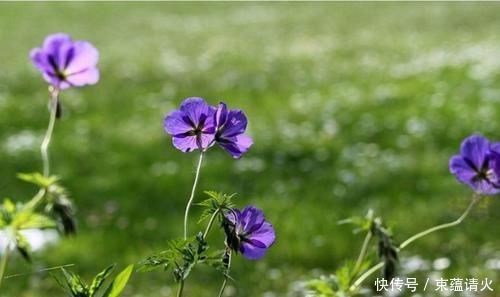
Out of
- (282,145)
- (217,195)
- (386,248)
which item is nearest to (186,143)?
(217,195)

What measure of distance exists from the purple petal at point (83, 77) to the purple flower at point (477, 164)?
95cm

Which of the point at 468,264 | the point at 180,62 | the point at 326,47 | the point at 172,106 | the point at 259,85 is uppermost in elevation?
the point at 326,47

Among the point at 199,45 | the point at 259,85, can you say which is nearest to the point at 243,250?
the point at 259,85

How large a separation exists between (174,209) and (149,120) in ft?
12.8

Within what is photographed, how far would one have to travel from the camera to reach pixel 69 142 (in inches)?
361

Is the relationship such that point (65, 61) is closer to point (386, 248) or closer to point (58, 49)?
point (58, 49)

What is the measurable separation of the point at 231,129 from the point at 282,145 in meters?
6.90

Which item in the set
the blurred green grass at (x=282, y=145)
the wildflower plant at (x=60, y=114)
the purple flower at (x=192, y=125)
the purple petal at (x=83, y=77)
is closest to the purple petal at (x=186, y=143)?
the purple flower at (x=192, y=125)

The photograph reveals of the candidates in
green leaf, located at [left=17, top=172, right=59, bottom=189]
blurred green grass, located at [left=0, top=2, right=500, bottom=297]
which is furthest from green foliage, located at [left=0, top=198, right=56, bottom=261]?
blurred green grass, located at [left=0, top=2, right=500, bottom=297]

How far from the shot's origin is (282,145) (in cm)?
873

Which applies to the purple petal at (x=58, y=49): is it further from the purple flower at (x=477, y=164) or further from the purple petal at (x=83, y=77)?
the purple flower at (x=477, y=164)

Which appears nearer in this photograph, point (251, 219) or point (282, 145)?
point (251, 219)

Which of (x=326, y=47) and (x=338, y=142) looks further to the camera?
(x=326, y=47)

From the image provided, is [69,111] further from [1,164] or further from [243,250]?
[243,250]
